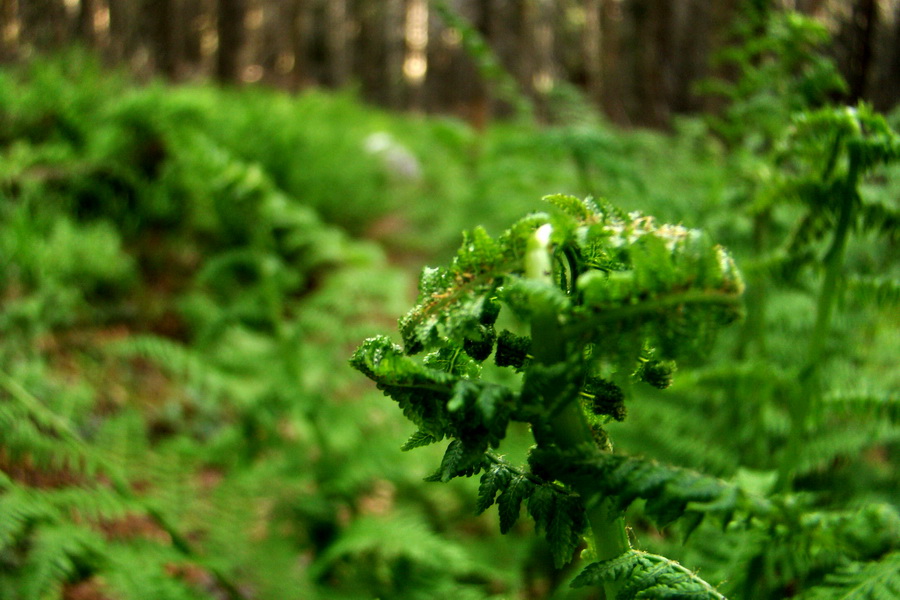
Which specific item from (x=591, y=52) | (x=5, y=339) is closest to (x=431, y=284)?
(x=5, y=339)

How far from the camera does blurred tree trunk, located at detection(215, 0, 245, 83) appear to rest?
11.3 metres

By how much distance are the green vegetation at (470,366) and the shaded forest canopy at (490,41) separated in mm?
413

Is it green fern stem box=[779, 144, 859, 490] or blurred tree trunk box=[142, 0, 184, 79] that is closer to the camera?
green fern stem box=[779, 144, 859, 490]

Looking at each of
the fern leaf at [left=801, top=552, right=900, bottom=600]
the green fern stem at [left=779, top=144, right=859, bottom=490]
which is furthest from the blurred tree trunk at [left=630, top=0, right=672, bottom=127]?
the fern leaf at [left=801, top=552, right=900, bottom=600]

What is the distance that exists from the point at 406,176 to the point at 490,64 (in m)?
4.64

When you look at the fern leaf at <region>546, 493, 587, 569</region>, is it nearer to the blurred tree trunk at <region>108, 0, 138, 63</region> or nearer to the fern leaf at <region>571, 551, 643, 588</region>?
the fern leaf at <region>571, 551, 643, 588</region>

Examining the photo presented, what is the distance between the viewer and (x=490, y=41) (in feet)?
24.2

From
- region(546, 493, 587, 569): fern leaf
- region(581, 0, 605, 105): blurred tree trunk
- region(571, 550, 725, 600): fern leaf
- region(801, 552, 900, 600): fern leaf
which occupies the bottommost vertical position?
region(801, 552, 900, 600): fern leaf

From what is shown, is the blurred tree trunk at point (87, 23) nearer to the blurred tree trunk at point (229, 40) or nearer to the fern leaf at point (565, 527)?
the blurred tree trunk at point (229, 40)

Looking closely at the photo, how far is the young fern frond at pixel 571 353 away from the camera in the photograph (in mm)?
538

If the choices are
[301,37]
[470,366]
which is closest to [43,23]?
[470,366]

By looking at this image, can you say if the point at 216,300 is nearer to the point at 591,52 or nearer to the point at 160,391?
the point at 160,391

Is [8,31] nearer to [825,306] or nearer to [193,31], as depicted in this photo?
[193,31]

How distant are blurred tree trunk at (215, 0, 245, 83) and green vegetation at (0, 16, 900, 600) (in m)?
6.71
